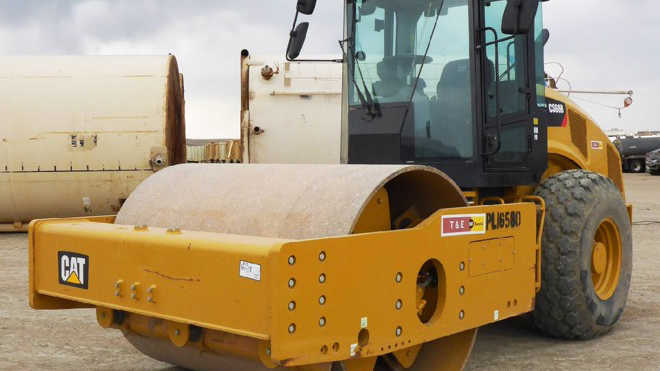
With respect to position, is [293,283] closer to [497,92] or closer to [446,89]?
[446,89]

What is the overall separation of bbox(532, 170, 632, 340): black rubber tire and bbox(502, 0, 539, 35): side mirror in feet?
4.11

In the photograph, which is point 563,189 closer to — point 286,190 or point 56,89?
point 286,190

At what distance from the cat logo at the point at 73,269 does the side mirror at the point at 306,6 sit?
2.36m

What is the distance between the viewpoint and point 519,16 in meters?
4.66

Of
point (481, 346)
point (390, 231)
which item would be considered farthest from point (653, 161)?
point (390, 231)

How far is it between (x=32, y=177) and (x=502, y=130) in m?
8.39

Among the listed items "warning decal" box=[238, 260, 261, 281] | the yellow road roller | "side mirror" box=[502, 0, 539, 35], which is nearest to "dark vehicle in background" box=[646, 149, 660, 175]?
the yellow road roller

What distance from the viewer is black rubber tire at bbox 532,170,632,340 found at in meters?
5.26

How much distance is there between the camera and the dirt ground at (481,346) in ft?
16.2

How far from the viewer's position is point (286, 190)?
3951 millimetres

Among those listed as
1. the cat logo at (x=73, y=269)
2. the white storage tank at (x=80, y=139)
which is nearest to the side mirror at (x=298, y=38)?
the cat logo at (x=73, y=269)

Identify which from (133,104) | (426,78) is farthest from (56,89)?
(426,78)

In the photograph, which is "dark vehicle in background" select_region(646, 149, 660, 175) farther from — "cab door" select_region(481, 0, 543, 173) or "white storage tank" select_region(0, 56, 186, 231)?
"cab door" select_region(481, 0, 543, 173)

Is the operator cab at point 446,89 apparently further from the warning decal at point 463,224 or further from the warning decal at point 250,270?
the warning decal at point 250,270
